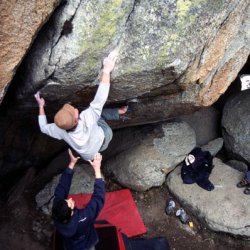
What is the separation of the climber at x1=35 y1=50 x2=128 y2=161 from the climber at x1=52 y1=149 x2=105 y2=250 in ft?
1.01

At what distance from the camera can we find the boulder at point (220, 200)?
348 inches

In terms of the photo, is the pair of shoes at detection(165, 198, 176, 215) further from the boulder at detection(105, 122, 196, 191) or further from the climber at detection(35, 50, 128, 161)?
the climber at detection(35, 50, 128, 161)

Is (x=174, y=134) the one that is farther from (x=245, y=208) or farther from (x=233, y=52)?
(x=233, y=52)

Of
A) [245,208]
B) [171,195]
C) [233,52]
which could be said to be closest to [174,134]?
[171,195]

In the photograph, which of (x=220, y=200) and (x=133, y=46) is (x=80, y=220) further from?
(x=220, y=200)

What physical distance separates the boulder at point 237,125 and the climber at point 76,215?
483 cm

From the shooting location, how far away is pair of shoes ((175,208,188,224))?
9289 mm

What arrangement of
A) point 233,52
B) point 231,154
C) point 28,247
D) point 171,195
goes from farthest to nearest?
point 231,154 < point 171,195 < point 28,247 < point 233,52

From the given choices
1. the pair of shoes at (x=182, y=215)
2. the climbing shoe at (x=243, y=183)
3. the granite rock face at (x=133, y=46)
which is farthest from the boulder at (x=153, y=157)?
the granite rock face at (x=133, y=46)

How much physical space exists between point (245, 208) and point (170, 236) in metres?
1.73

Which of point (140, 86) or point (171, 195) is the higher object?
point (140, 86)

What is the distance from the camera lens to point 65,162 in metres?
9.96

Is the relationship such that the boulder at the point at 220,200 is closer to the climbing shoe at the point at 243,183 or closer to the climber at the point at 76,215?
the climbing shoe at the point at 243,183

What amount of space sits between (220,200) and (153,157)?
1.75 meters
